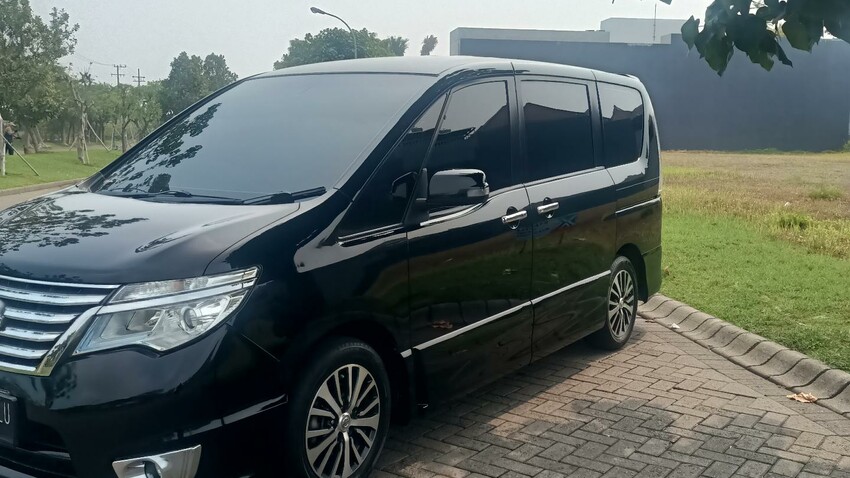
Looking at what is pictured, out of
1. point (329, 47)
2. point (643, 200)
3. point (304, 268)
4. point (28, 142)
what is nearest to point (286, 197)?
point (304, 268)

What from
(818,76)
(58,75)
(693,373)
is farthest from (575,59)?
(693,373)

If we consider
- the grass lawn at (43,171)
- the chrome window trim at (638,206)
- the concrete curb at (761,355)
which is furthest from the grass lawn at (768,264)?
the grass lawn at (43,171)

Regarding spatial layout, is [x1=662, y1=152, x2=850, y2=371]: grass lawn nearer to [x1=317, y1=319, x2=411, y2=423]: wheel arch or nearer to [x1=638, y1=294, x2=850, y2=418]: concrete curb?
[x1=638, y1=294, x2=850, y2=418]: concrete curb

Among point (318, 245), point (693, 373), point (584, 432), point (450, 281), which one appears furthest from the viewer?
point (693, 373)

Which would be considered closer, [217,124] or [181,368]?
[181,368]

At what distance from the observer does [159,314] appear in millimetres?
3078

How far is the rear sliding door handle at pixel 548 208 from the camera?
497cm

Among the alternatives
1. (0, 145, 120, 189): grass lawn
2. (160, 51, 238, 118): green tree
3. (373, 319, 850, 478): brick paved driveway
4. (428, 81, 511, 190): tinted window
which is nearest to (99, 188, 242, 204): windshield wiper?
(428, 81, 511, 190): tinted window

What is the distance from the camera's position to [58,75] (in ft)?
155

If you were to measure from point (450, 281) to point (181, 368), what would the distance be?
5.24 feet

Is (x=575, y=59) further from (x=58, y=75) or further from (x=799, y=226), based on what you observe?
(x=799, y=226)

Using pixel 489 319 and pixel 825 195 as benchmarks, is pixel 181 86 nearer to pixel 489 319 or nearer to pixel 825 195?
pixel 825 195

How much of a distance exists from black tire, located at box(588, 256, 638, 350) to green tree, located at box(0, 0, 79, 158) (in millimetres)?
37199

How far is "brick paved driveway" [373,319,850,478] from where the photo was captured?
13.9 feet
